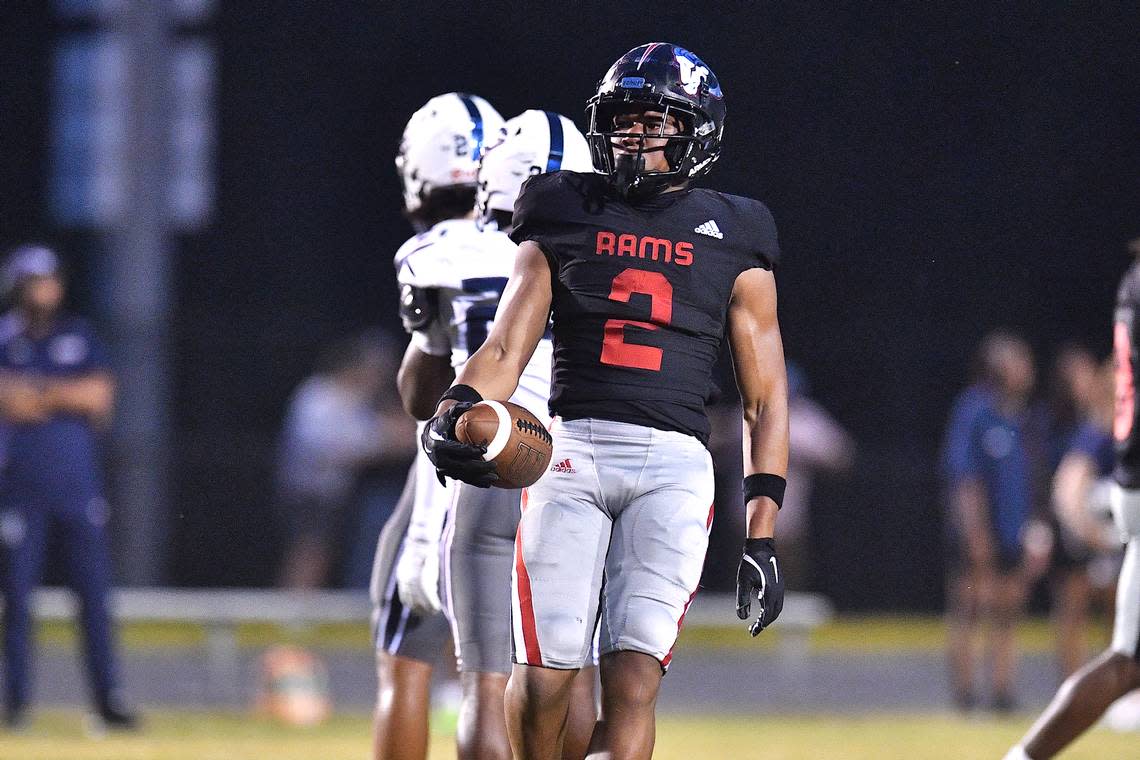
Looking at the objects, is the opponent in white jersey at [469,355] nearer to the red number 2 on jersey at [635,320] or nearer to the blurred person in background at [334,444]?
the red number 2 on jersey at [635,320]

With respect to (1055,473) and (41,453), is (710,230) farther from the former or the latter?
(1055,473)

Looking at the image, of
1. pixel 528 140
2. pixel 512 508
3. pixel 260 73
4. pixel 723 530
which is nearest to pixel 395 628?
pixel 512 508

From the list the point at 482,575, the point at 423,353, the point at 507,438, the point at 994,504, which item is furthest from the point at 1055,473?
the point at 507,438

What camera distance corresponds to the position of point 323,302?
15484 millimetres

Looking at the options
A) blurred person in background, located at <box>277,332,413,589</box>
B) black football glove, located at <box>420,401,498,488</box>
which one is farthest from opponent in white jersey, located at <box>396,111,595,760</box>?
blurred person in background, located at <box>277,332,413,589</box>

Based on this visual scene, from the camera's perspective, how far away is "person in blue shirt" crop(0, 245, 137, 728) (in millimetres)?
7680

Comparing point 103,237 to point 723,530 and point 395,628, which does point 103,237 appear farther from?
point 395,628

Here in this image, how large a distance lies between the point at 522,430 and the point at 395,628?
1.09 metres

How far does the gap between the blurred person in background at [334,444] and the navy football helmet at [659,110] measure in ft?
24.5

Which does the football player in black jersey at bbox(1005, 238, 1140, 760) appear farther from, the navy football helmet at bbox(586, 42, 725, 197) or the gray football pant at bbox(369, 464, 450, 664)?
the navy football helmet at bbox(586, 42, 725, 197)

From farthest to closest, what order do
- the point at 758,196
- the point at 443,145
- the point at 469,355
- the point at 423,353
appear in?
the point at 758,196, the point at 443,145, the point at 423,353, the point at 469,355

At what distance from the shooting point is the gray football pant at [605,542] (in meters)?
3.79

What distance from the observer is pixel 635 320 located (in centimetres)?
389

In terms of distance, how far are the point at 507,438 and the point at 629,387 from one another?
0.34 m
